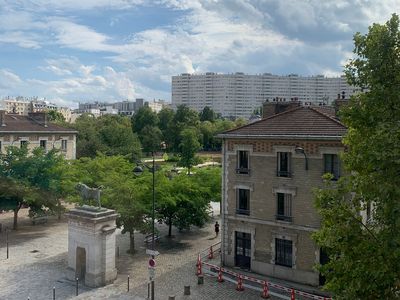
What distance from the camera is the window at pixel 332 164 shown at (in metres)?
23.7

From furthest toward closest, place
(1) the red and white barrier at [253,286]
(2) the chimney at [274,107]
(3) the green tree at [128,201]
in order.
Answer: (2) the chimney at [274,107] < (3) the green tree at [128,201] < (1) the red and white barrier at [253,286]

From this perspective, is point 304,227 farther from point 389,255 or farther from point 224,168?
point 389,255

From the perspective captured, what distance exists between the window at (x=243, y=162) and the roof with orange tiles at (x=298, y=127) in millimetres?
1201

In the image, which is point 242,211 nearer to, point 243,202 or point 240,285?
point 243,202

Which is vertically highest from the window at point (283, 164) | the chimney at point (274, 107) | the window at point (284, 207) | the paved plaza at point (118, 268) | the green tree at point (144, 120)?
the green tree at point (144, 120)

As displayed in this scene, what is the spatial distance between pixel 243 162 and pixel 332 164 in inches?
217

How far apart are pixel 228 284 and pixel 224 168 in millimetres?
7020

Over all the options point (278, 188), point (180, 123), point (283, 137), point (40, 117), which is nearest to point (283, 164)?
point (278, 188)

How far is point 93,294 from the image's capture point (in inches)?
926

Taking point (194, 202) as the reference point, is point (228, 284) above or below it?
below

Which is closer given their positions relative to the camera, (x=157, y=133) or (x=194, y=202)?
(x=194, y=202)

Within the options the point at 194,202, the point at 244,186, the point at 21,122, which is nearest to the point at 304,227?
the point at 244,186

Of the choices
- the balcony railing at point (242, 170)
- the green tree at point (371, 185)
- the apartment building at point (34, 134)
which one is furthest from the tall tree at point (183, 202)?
the apartment building at point (34, 134)

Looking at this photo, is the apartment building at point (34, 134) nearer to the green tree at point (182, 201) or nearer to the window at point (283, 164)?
the green tree at point (182, 201)
